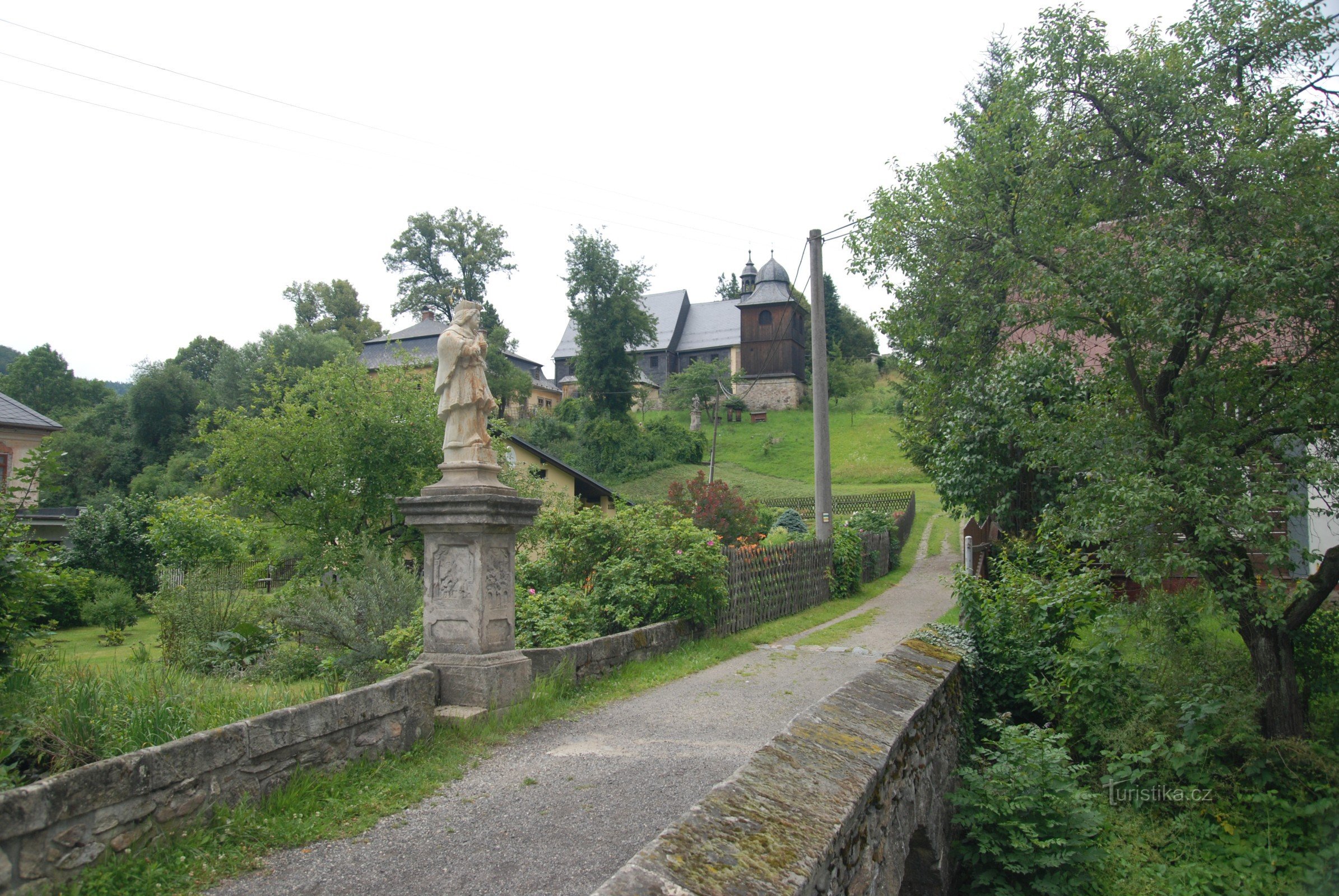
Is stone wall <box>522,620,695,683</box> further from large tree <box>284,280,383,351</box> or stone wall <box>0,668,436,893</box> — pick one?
large tree <box>284,280,383,351</box>

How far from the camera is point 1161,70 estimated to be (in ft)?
25.8

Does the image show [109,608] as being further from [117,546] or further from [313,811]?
[313,811]

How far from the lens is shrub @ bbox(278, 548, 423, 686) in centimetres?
771

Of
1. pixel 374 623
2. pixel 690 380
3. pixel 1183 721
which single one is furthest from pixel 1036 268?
pixel 690 380

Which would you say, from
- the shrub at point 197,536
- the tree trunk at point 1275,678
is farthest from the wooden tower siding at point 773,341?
the tree trunk at point 1275,678

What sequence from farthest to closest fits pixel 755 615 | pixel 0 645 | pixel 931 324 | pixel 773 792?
1. pixel 931 324
2. pixel 755 615
3. pixel 0 645
4. pixel 773 792

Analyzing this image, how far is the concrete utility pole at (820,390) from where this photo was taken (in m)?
15.7

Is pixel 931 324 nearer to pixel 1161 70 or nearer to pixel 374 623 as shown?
pixel 1161 70

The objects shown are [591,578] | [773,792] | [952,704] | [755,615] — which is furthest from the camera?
[755,615]

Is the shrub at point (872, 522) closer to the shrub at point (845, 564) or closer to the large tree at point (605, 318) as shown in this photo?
the shrub at point (845, 564)

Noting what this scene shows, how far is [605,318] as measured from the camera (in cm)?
5219

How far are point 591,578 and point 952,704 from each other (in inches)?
212

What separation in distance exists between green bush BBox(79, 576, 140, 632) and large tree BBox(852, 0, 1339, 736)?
20.2 metres

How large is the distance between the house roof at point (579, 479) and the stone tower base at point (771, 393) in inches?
1383
